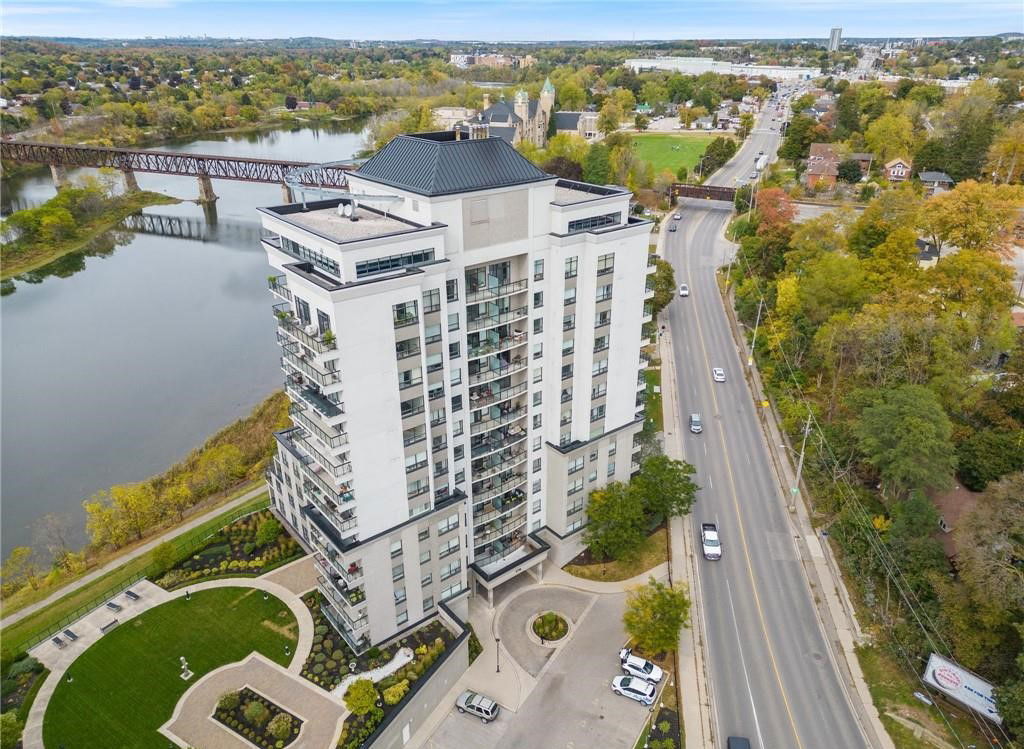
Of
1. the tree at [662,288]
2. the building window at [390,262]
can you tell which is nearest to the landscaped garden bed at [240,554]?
the building window at [390,262]

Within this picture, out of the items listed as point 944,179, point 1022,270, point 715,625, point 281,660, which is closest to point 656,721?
point 715,625

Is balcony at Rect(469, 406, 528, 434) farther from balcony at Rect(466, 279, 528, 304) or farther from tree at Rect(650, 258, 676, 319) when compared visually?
tree at Rect(650, 258, 676, 319)

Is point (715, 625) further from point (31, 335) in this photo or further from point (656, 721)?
point (31, 335)

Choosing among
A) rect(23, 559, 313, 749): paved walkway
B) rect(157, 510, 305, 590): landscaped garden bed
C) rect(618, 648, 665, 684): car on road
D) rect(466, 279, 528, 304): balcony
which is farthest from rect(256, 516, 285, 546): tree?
rect(618, 648, 665, 684): car on road

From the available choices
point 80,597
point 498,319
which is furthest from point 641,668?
point 80,597

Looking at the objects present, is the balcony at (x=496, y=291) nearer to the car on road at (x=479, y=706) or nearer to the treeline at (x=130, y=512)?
the car on road at (x=479, y=706)
